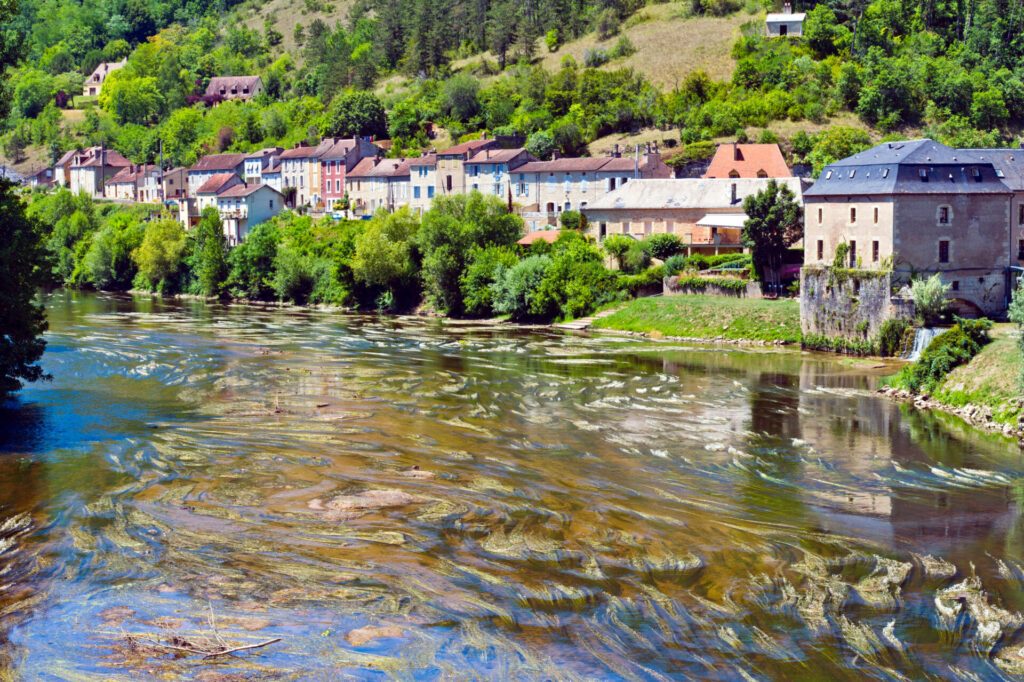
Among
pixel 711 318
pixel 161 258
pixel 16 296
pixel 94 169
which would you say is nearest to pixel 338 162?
pixel 161 258

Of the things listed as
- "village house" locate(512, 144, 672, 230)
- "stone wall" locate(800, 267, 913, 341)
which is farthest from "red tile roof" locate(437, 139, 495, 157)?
"stone wall" locate(800, 267, 913, 341)

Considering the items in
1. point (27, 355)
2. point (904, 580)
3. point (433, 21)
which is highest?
point (433, 21)

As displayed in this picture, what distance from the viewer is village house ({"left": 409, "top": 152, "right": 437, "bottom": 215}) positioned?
89.1 meters

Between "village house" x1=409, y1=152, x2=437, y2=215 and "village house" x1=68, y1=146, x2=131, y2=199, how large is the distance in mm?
51618

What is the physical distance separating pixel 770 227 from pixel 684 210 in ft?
37.0

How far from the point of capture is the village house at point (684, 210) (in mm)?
65250

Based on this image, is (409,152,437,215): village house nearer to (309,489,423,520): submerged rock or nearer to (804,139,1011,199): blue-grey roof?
(804,139,1011,199): blue-grey roof

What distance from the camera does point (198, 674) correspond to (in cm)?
1661

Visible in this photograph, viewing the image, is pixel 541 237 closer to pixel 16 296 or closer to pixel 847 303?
pixel 847 303

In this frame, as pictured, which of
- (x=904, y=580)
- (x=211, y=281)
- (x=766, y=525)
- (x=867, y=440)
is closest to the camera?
(x=904, y=580)

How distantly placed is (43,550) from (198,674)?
23.2 feet

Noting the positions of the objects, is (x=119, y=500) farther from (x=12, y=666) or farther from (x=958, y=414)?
(x=958, y=414)

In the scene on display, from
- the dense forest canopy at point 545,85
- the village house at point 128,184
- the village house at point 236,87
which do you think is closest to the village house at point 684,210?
the dense forest canopy at point 545,85

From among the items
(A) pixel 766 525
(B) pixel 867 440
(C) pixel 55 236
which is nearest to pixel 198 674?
(A) pixel 766 525
